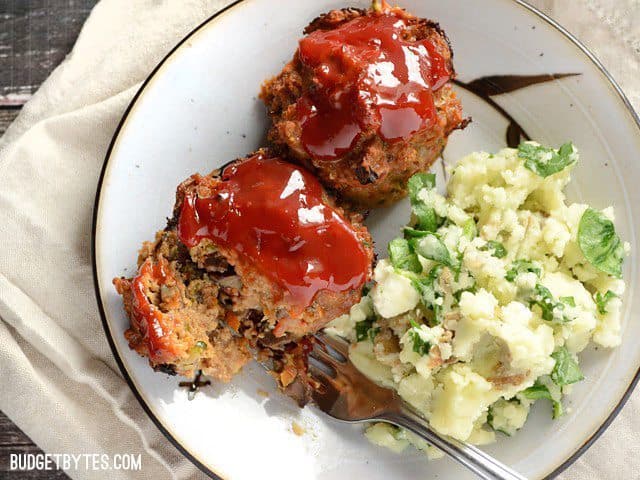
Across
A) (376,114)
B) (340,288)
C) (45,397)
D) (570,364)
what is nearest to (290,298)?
(340,288)

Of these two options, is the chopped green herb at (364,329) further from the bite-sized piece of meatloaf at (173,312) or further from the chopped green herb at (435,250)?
the bite-sized piece of meatloaf at (173,312)

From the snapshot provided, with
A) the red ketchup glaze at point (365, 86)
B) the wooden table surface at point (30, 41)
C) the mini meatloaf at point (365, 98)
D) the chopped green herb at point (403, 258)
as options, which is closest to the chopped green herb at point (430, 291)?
the chopped green herb at point (403, 258)

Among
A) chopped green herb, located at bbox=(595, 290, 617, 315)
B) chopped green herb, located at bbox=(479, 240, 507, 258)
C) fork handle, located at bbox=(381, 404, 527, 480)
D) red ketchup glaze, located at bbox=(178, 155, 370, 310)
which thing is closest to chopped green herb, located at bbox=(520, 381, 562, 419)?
fork handle, located at bbox=(381, 404, 527, 480)

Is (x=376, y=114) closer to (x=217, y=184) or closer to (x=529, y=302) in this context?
(x=217, y=184)

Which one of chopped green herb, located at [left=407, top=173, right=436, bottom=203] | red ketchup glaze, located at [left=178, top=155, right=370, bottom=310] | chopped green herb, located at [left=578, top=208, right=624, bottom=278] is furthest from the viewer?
chopped green herb, located at [left=407, top=173, right=436, bottom=203]

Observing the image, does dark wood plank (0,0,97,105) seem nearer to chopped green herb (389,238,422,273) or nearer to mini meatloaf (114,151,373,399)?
mini meatloaf (114,151,373,399)

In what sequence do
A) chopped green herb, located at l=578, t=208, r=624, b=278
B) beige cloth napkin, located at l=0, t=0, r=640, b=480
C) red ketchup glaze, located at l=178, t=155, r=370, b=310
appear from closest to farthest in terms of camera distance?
1. red ketchup glaze, located at l=178, t=155, r=370, b=310
2. chopped green herb, located at l=578, t=208, r=624, b=278
3. beige cloth napkin, located at l=0, t=0, r=640, b=480

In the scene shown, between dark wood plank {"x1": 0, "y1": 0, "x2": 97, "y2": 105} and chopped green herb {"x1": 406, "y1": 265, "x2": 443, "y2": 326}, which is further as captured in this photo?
dark wood plank {"x1": 0, "y1": 0, "x2": 97, "y2": 105}
